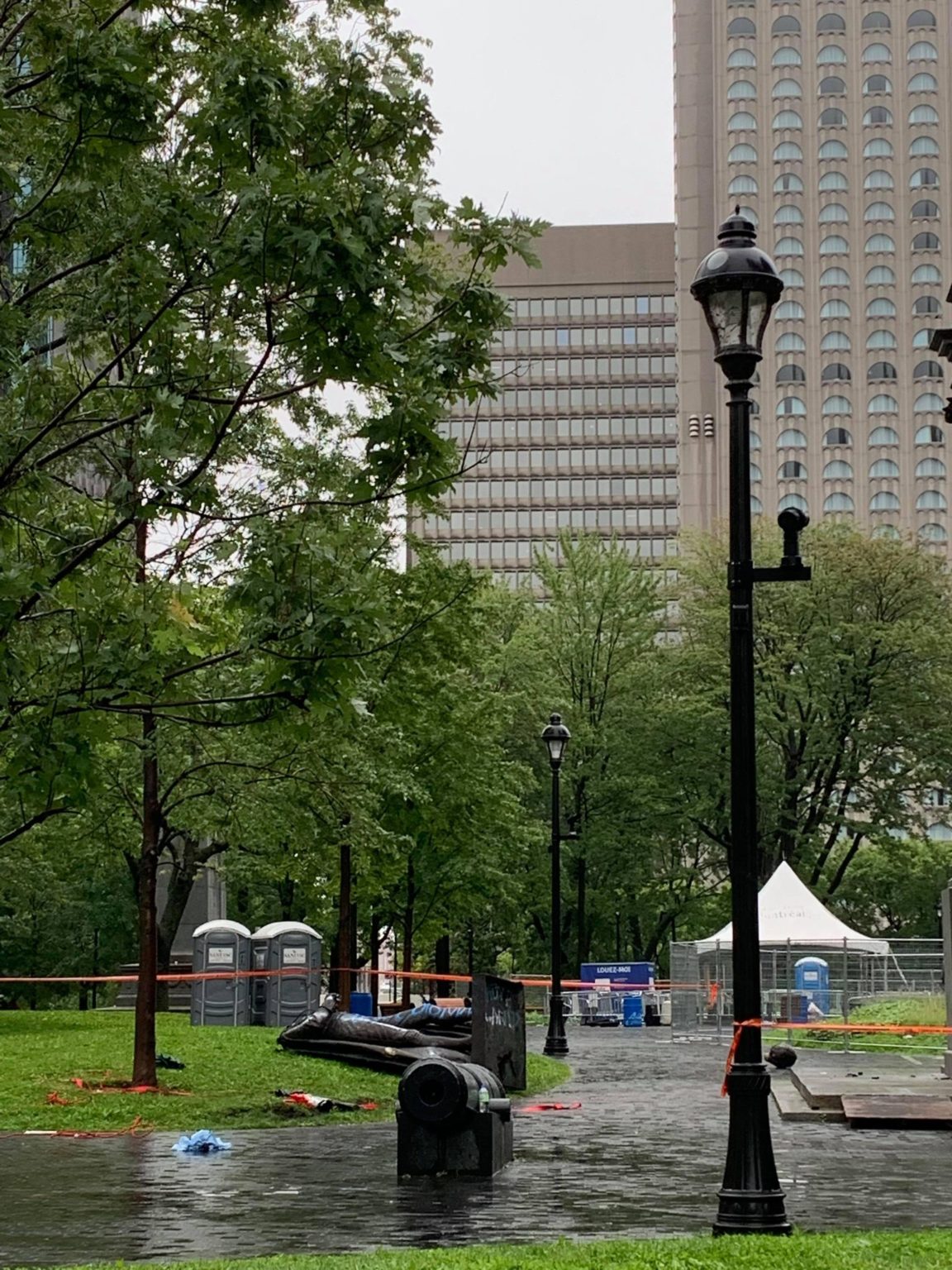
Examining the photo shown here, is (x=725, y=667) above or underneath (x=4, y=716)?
above

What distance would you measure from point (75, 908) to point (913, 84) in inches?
4619

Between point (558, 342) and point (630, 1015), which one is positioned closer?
point (630, 1015)

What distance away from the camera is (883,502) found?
14275 centimetres

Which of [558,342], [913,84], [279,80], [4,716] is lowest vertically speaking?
[4,716]

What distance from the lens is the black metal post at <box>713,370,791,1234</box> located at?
1054 cm

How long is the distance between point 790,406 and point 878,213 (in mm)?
18590

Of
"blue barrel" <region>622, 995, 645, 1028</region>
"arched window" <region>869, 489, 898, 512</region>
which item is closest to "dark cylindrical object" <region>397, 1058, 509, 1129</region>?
"blue barrel" <region>622, 995, 645, 1028</region>

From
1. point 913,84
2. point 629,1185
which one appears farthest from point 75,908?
point 913,84

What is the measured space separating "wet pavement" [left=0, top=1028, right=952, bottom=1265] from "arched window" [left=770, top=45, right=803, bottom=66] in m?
140

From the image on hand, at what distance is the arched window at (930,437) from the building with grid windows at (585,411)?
82.3 ft

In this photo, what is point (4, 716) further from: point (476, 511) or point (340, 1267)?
point (476, 511)

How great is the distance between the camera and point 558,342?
547 feet

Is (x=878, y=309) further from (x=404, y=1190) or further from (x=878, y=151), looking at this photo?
(x=404, y=1190)

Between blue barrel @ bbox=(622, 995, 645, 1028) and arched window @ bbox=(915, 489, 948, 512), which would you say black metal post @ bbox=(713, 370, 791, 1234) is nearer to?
blue barrel @ bbox=(622, 995, 645, 1028)
